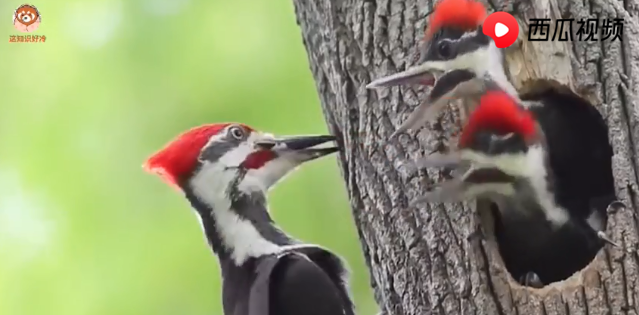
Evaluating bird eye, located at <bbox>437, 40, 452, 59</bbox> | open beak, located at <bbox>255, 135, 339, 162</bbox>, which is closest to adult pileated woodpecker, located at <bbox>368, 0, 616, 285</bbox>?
bird eye, located at <bbox>437, 40, 452, 59</bbox>

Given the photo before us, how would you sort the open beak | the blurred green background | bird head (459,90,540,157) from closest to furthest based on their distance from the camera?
bird head (459,90,540,157), the open beak, the blurred green background

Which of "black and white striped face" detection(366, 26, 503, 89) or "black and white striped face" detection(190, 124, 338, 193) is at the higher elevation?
"black and white striped face" detection(366, 26, 503, 89)

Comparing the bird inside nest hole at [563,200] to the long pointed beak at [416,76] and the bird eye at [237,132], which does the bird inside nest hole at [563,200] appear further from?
the bird eye at [237,132]

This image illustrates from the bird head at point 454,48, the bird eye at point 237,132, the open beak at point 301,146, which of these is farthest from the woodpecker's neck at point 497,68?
the bird eye at point 237,132

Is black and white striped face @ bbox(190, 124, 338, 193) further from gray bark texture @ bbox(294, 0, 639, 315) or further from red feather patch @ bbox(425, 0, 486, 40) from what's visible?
red feather patch @ bbox(425, 0, 486, 40)

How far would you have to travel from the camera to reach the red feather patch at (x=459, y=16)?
36.2 inches

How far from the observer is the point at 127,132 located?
49.9 inches

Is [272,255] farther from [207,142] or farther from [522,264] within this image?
[522,264]

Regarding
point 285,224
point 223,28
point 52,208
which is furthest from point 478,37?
point 52,208

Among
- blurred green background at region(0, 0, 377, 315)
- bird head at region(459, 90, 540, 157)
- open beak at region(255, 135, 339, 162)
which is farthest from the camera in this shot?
Answer: blurred green background at region(0, 0, 377, 315)

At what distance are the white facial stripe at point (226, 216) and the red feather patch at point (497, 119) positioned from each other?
1.16 ft

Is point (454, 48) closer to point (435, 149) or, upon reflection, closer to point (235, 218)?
point (435, 149)

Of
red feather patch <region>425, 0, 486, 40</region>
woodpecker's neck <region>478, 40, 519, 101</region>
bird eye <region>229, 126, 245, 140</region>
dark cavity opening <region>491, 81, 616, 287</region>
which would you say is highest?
red feather patch <region>425, 0, 486, 40</region>

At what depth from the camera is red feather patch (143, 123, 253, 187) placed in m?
1.07
